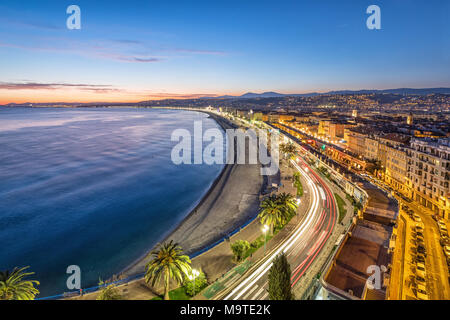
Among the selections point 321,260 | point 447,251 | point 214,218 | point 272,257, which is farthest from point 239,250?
point 447,251

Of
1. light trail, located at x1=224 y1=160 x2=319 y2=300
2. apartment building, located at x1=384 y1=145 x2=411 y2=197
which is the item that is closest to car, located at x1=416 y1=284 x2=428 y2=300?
light trail, located at x1=224 y1=160 x2=319 y2=300

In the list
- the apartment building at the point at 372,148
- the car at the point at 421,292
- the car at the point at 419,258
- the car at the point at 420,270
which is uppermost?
the apartment building at the point at 372,148

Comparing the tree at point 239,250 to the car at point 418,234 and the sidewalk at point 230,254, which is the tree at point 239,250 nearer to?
the sidewalk at point 230,254

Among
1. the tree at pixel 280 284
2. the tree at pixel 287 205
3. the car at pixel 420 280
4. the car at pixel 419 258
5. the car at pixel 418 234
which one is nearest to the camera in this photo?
the tree at pixel 280 284

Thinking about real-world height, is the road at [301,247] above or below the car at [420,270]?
above

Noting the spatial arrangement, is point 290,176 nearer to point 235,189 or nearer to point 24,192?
point 235,189


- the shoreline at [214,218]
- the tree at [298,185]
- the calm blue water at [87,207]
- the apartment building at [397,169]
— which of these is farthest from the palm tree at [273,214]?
the apartment building at [397,169]

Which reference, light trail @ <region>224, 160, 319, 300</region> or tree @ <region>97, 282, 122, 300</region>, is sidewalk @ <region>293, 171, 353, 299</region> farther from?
tree @ <region>97, 282, 122, 300</region>
